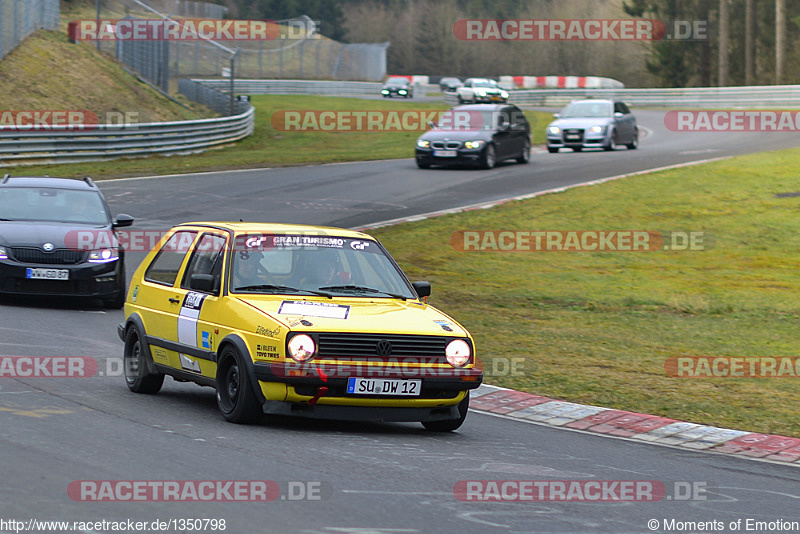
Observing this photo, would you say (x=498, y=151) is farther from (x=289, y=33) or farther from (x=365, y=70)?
(x=289, y=33)

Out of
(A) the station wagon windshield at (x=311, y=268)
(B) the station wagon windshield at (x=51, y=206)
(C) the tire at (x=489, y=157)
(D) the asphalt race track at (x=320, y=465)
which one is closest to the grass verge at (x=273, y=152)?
(C) the tire at (x=489, y=157)

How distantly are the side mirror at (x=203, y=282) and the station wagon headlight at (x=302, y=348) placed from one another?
1.21 m

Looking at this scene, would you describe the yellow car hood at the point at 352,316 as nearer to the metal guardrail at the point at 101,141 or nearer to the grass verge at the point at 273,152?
the grass verge at the point at 273,152

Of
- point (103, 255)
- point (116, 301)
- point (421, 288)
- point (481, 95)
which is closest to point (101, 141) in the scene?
point (116, 301)

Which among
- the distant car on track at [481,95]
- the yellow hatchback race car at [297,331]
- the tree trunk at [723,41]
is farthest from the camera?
the tree trunk at [723,41]

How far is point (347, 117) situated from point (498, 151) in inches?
968

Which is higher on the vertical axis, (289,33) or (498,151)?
(289,33)

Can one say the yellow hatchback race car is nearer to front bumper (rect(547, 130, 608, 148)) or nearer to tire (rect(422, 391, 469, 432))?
tire (rect(422, 391, 469, 432))

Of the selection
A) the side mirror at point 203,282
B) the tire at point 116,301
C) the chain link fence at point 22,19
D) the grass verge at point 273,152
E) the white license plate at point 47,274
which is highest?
the chain link fence at point 22,19

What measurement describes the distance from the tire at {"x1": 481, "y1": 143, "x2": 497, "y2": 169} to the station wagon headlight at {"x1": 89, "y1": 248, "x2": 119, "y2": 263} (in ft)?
57.3

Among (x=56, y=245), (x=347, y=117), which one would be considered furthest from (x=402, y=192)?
(x=347, y=117)

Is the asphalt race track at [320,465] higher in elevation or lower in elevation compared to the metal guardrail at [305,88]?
lower

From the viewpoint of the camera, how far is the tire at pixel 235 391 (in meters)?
8.13

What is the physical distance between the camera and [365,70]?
8750cm
